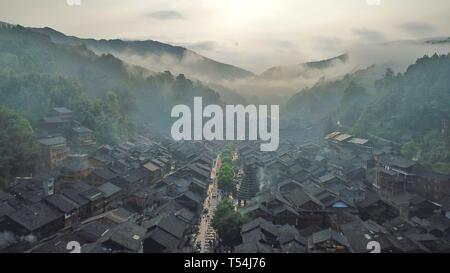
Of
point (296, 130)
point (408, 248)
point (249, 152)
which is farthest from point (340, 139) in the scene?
point (408, 248)

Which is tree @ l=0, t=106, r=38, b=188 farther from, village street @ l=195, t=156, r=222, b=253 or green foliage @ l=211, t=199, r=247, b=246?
green foliage @ l=211, t=199, r=247, b=246

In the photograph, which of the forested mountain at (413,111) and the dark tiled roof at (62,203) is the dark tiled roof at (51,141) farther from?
the forested mountain at (413,111)

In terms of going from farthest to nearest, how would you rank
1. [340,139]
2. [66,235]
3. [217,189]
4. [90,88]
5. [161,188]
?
[90,88], [340,139], [217,189], [161,188], [66,235]

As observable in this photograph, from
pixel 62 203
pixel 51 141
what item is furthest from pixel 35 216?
pixel 51 141

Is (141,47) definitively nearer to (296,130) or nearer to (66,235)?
(296,130)

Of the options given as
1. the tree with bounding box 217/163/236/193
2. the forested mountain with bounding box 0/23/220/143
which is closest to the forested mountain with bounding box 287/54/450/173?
the tree with bounding box 217/163/236/193

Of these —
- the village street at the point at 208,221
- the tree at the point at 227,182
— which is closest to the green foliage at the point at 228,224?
the village street at the point at 208,221
